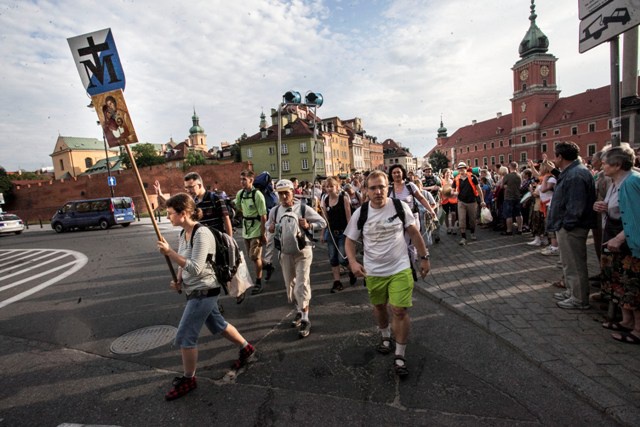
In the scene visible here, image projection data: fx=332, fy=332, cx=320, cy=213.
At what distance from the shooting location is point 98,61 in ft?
11.2

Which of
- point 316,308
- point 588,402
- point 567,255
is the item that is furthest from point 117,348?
point 567,255

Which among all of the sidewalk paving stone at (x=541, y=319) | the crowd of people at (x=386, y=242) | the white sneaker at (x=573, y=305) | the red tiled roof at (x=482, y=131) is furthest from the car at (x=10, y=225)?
the red tiled roof at (x=482, y=131)

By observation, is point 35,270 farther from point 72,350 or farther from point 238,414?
point 238,414

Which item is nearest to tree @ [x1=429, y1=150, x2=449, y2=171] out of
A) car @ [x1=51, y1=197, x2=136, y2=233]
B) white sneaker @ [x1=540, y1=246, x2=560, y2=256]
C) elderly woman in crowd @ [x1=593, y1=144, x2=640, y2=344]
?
car @ [x1=51, y1=197, x2=136, y2=233]

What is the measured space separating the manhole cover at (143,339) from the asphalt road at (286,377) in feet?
0.42

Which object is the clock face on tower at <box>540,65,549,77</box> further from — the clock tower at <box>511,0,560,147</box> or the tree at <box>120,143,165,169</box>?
the tree at <box>120,143,165,169</box>

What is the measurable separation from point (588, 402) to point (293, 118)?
64644 mm

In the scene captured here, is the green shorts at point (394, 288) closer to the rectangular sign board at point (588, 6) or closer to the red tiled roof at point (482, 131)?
the rectangular sign board at point (588, 6)

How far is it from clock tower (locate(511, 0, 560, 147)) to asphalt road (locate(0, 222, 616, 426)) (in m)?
86.5

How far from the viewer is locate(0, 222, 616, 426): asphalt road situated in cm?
276

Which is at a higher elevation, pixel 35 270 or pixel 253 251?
pixel 253 251

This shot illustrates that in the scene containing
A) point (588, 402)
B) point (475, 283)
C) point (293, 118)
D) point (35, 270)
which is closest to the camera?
point (588, 402)

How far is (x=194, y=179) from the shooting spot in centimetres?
492

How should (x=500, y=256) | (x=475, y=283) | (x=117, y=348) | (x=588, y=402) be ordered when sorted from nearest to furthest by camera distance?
(x=588, y=402), (x=117, y=348), (x=475, y=283), (x=500, y=256)
